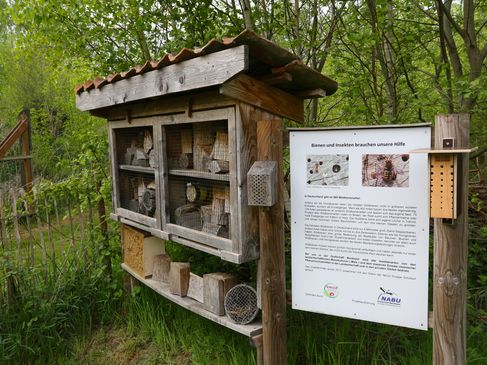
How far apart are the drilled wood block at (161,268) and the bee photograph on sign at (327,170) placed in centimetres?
173

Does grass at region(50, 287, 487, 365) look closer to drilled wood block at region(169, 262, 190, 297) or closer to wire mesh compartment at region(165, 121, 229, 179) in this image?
drilled wood block at region(169, 262, 190, 297)

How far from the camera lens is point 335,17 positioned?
14.3 ft

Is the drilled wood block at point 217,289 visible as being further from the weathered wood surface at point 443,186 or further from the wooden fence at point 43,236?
the wooden fence at point 43,236

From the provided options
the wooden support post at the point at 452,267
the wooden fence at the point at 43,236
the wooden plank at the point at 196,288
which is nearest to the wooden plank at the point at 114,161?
the wooden fence at the point at 43,236

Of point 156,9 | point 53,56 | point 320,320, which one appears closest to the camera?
point 320,320

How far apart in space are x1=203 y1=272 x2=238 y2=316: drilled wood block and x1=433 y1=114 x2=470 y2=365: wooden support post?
1.33 m

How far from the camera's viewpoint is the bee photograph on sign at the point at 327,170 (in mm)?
2436

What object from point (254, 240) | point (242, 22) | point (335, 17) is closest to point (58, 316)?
point (254, 240)

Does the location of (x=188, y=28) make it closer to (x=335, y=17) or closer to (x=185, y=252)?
(x=335, y=17)

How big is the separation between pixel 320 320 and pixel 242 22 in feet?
→ 10.3

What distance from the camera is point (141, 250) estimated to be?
155 inches

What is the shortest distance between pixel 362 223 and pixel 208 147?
1258 millimetres

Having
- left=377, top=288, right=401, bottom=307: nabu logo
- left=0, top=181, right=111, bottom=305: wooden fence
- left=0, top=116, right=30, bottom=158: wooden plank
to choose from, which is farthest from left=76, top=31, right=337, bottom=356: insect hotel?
left=0, top=116, right=30, bottom=158: wooden plank

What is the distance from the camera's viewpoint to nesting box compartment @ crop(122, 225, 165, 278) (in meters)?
3.89
